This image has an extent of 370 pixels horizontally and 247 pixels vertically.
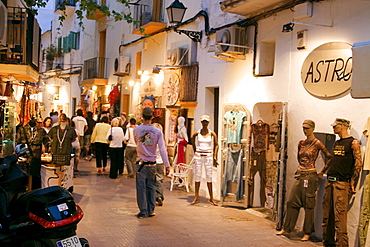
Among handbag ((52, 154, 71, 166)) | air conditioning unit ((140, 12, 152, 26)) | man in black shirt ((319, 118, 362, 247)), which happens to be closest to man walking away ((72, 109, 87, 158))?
air conditioning unit ((140, 12, 152, 26))

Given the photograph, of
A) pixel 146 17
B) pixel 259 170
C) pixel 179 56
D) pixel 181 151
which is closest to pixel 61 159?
pixel 181 151

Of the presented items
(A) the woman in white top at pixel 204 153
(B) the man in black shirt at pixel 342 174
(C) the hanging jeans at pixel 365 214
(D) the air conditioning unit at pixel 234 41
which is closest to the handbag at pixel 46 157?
(A) the woman in white top at pixel 204 153

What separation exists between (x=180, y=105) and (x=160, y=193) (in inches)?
173

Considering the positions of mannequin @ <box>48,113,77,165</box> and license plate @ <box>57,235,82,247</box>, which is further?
mannequin @ <box>48,113,77,165</box>

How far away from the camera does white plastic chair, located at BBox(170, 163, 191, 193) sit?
1227 centimetres

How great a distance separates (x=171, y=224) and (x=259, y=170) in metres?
2.46

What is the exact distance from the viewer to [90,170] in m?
15.9

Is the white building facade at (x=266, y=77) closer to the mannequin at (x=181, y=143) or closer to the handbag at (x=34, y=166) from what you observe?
the mannequin at (x=181, y=143)

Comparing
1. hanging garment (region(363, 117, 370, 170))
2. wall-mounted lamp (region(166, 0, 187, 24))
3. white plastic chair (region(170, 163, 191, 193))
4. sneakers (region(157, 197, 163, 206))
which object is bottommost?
sneakers (region(157, 197, 163, 206))

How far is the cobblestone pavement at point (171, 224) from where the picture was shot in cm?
764

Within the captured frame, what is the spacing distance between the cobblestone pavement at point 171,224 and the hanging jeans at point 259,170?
0.40m

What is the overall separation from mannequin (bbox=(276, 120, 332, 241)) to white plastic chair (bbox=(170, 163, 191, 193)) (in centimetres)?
439

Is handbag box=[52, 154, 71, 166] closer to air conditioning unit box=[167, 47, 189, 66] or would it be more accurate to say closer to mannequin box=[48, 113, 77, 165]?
mannequin box=[48, 113, 77, 165]

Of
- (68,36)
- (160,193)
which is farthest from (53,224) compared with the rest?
(68,36)
